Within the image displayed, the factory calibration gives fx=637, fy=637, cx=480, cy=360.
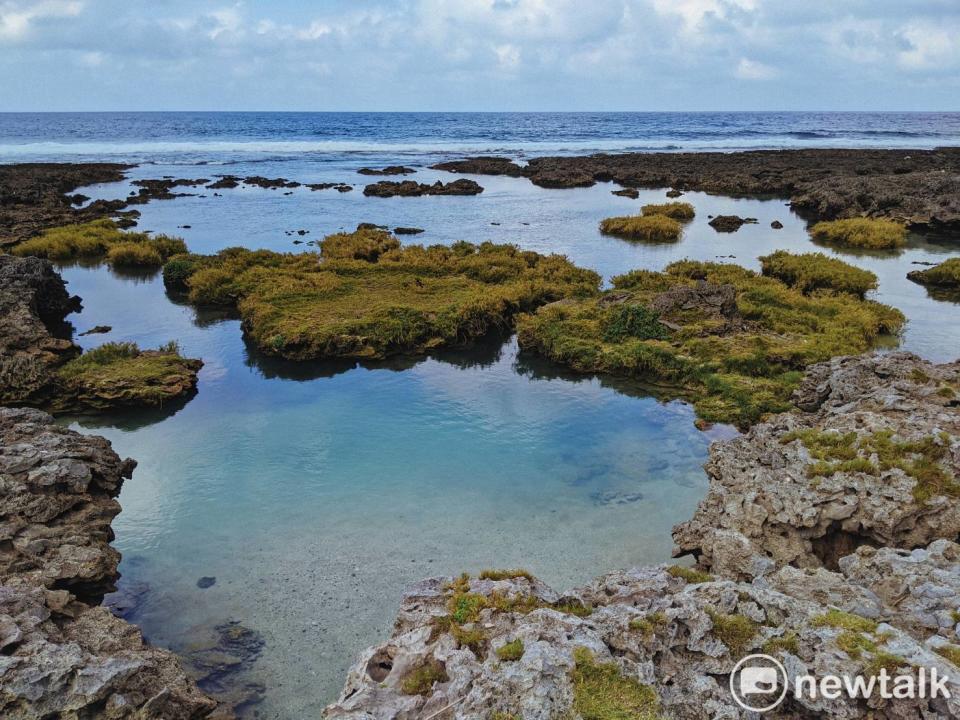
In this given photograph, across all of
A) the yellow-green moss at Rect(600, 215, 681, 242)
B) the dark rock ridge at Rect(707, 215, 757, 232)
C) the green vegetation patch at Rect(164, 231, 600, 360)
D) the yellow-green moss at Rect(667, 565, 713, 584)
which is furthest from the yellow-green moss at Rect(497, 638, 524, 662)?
the dark rock ridge at Rect(707, 215, 757, 232)

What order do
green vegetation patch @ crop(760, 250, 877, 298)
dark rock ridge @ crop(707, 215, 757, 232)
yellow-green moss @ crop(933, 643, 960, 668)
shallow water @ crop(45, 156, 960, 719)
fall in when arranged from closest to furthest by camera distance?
1. yellow-green moss @ crop(933, 643, 960, 668)
2. shallow water @ crop(45, 156, 960, 719)
3. green vegetation patch @ crop(760, 250, 877, 298)
4. dark rock ridge @ crop(707, 215, 757, 232)

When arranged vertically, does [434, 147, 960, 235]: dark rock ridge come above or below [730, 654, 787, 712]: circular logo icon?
above

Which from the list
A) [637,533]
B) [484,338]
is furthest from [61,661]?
[484,338]

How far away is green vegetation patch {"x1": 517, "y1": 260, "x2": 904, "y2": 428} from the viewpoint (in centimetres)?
1927

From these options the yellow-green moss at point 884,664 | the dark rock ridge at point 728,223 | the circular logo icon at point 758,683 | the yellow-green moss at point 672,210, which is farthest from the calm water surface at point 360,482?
the yellow-green moss at point 672,210

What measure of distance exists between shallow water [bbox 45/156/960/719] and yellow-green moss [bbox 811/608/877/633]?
5.86 m

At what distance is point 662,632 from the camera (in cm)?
677

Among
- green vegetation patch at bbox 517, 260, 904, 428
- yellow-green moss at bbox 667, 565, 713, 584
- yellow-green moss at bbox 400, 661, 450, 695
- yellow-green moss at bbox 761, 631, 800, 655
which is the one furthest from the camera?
green vegetation patch at bbox 517, 260, 904, 428

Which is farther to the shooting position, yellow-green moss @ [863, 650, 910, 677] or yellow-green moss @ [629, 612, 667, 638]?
yellow-green moss @ [629, 612, 667, 638]

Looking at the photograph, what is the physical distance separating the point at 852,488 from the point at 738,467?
2118 millimetres

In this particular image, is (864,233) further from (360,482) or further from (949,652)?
(949,652)

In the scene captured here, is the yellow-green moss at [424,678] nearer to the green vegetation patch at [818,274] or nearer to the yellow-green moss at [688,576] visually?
the yellow-green moss at [688,576]

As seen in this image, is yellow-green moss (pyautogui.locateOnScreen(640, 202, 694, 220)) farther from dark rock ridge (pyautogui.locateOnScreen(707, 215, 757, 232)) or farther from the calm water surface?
the calm water surface

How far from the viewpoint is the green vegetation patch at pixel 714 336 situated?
1927 cm
